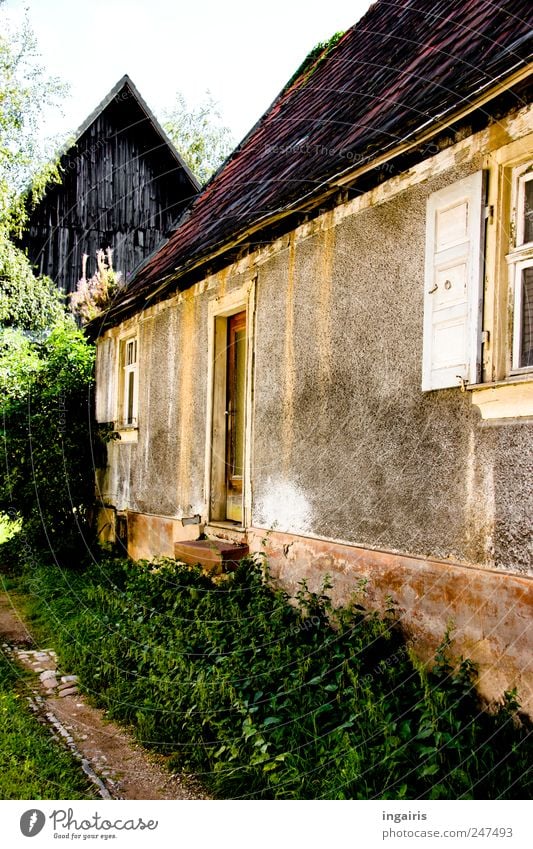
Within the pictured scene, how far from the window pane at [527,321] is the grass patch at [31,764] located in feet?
10.8

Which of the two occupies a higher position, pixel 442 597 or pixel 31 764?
pixel 442 597

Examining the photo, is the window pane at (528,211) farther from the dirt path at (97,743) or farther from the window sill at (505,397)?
the dirt path at (97,743)

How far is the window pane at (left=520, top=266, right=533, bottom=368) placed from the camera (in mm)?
3809

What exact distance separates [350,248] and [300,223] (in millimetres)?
832

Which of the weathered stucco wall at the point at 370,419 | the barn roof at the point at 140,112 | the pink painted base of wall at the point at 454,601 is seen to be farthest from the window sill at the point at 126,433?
the barn roof at the point at 140,112

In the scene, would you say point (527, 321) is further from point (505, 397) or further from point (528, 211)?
point (528, 211)

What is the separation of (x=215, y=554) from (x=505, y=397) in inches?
132

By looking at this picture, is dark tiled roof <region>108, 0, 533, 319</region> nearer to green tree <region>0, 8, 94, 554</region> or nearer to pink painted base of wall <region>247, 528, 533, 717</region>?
green tree <region>0, 8, 94, 554</region>

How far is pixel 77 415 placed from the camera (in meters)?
11.5

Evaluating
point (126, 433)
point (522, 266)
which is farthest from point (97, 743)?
point (126, 433)

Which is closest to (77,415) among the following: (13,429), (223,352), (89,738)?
(13,429)

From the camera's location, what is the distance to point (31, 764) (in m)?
4.17

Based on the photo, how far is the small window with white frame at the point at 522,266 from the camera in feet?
12.5

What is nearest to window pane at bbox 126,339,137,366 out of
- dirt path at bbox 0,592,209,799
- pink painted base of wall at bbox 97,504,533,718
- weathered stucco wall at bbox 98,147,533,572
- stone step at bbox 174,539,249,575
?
weathered stucco wall at bbox 98,147,533,572
